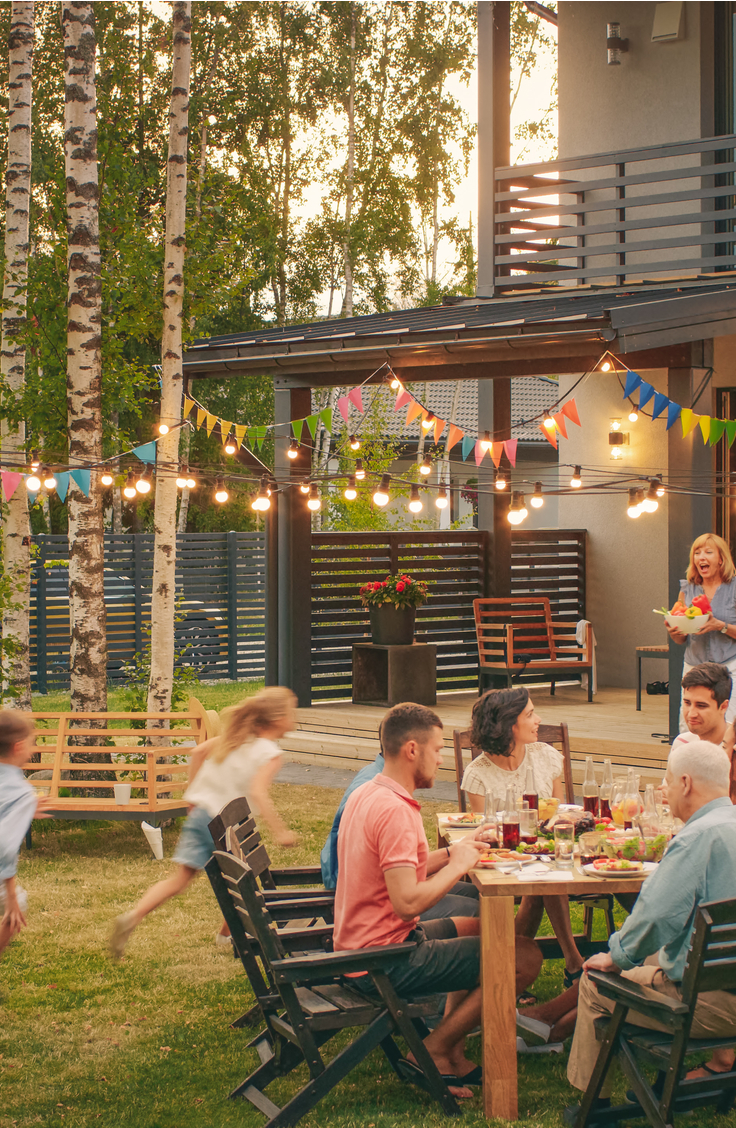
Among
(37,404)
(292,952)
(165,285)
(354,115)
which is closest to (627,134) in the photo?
(165,285)

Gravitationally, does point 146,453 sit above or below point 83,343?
below

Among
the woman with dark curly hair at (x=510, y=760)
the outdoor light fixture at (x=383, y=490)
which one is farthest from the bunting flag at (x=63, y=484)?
the woman with dark curly hair at (x=510, y=760)

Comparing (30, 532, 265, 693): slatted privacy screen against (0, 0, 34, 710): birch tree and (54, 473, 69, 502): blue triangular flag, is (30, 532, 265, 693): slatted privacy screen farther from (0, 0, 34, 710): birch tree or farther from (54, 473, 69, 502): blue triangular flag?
(54, 473, 69, 502): blue triangular flag

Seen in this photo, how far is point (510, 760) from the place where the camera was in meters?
4.84

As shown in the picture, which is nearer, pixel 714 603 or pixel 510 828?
pixel 510 828

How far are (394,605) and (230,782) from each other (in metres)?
5.32

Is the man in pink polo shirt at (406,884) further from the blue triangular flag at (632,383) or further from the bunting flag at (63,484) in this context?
the bunting flag at (63,484)

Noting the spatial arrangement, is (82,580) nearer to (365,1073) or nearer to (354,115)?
(365,1073)

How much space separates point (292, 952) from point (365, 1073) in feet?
1.62

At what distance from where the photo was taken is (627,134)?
11.5 meters

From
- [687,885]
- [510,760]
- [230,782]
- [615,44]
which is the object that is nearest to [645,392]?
[510,760]

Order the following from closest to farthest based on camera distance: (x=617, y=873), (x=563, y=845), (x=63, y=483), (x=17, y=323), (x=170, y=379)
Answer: (x=617, y=873) < (x=563, y=845) < (x=63, y=483) < (x=170, y=379) < (x=17, y=323)

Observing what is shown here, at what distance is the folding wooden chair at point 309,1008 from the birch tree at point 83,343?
15.0ft

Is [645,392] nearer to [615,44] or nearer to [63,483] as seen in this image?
[63,483]
